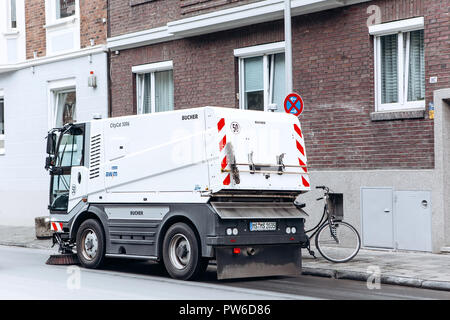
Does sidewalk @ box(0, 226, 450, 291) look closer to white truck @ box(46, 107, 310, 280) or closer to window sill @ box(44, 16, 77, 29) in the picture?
white truck @ box(46, 107, 310, 280)

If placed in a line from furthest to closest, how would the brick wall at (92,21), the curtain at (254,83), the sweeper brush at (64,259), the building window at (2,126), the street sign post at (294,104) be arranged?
the building window at (2,126) → the brick wall at (92,21) → the curtain at (254,83) → the street sign post at (294,104) → the sweeper brush at (64,259)

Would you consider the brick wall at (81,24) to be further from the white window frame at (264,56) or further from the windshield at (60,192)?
the windshield at (60,192)

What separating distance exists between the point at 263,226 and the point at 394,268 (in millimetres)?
2274

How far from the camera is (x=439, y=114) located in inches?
554

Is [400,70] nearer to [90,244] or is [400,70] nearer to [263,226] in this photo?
[263,226]

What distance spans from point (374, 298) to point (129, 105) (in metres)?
12.0

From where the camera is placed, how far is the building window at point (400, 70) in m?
14.8

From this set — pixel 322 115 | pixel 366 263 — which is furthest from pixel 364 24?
pixel 366 263

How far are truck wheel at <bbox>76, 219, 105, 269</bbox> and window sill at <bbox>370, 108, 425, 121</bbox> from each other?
566 centimetres

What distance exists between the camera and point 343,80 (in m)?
15.7

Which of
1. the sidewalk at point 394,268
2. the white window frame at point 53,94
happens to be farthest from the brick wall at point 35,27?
the sidewalk at point 394,268

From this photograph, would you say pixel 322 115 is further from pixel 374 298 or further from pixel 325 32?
pixel 374 298

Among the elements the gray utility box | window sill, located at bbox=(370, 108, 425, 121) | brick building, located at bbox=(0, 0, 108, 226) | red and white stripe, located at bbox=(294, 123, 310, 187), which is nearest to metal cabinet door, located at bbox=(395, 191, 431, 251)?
window sill, located at bbox=(370, 108, 425, 121)

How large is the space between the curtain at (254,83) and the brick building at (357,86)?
2 cm
